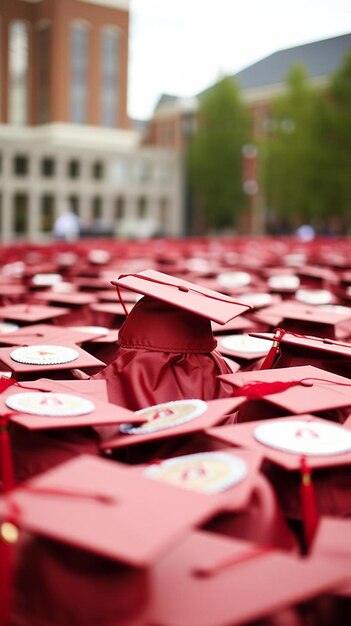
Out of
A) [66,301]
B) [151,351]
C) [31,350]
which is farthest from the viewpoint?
[66,301]

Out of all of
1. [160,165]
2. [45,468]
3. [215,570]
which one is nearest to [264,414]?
[45,468]

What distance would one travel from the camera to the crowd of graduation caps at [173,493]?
2.45 ft

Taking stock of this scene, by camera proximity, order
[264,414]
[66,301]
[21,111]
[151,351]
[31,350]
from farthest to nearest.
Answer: [21,111] → [66,301] → [31,350] → [151,351] → [264,414]

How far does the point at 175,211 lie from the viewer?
31.5 meters

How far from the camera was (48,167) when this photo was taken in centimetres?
2778

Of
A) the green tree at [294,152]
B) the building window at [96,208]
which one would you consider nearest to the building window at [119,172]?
the building window at [96,208]

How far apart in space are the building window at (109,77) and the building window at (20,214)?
5229 mm

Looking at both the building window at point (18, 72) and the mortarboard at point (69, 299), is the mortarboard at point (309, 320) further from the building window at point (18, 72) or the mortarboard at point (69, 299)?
the building window at point (18, 72)

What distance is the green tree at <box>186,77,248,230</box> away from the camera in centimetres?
2844

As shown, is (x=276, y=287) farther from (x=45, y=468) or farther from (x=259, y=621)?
(x=259, y=621)

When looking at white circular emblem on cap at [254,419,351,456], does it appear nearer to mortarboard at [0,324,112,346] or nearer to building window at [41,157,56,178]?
mortarboard at [0,324,112,346]

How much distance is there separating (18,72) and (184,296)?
100ft

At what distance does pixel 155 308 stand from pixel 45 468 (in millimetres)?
535

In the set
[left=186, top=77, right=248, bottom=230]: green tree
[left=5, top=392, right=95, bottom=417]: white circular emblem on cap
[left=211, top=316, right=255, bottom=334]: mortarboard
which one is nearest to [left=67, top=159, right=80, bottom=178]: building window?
[left=186, top=77, right=248, bottom=230]: green tree
